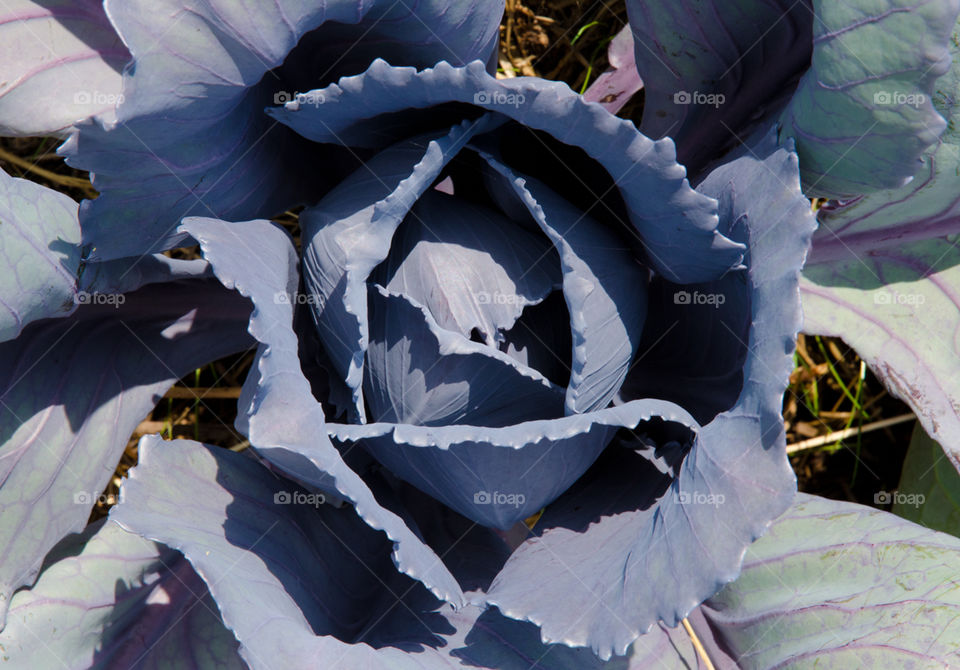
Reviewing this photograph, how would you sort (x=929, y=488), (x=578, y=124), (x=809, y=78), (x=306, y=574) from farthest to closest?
(x=929, y=488) < (x=306, y=574) < (x=809, y=78) < (x=578, y=124)

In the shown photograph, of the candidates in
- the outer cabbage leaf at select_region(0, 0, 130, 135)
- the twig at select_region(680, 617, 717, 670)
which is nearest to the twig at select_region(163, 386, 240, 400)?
the outer cabbage leaf at select_region(0, 0, 130, 135)

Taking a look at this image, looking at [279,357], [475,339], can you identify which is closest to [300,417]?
[279,357]

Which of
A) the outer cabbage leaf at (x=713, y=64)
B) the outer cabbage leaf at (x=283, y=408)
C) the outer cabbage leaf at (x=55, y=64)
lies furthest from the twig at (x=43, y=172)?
the outer cabbage leaf at (x=713, y=64)

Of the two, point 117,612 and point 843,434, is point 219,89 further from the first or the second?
point 843,434

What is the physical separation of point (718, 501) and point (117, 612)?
828mm

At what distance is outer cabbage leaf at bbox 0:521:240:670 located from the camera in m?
1.14

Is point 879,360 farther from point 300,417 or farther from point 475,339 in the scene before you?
point 300,417

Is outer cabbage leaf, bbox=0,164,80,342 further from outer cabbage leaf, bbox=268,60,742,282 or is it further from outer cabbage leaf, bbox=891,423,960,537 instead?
outer cabbage leaf, bbox=891,423,960,537

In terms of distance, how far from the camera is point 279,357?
863 mm

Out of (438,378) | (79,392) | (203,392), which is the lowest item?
(203,392)

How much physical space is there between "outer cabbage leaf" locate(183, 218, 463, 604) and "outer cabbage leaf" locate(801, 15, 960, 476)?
691mm

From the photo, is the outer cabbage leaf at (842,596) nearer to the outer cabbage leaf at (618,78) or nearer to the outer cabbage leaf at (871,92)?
the outer cabbage leaf at (871,92)

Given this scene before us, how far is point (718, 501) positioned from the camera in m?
0.86

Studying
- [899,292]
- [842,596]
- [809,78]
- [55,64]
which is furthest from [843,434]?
[55,64]
